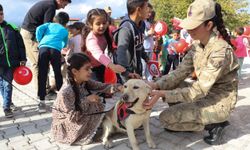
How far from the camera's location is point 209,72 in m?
3.05

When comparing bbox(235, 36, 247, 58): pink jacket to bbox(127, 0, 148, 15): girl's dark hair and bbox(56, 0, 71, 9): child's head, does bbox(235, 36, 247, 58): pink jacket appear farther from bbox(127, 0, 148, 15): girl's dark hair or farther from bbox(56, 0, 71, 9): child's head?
bbox(127, 0, 148, 15): girl's dark hair

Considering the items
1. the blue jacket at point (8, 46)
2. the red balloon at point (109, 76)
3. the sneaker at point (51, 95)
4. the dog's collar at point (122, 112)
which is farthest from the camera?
the sneaker at point (51, 95)

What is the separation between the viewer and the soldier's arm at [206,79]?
3.04 m

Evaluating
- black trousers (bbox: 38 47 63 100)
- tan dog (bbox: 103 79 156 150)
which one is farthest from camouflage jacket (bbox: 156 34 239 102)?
black trousers (bbox: 38 47 63 100)

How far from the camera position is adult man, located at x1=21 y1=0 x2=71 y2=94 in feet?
16.9

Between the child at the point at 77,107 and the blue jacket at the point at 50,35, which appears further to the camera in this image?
the blue jacket at the point at 50,35

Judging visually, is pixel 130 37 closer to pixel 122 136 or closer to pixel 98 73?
pixel 98 73

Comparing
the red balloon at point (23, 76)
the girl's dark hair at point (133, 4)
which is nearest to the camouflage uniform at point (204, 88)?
the girl's dark hair at point (133, 4)

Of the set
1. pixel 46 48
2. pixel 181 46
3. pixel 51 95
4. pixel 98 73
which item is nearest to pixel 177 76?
pixel 98 73

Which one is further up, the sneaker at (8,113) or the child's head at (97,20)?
the child's head at (97,20)

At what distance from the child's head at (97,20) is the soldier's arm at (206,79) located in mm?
1377

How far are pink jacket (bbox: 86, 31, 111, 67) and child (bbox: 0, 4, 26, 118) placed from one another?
1542 mm

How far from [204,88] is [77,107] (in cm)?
156

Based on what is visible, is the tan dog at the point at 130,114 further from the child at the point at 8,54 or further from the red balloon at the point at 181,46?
the red balloon at the point at 181,46
